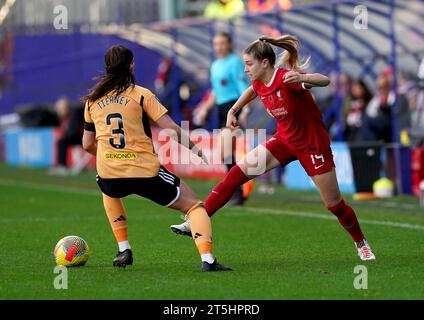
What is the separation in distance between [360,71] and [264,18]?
2512 mm

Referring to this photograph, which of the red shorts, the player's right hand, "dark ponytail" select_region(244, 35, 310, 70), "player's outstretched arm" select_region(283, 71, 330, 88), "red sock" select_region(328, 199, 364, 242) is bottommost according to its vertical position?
"red sock" select_region(328, 199, 364, 242)

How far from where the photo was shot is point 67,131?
27234 mm

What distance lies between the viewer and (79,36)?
30.5 m

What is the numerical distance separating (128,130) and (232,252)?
210 centimetres

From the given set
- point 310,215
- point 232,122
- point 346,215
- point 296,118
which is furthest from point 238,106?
point 310,215

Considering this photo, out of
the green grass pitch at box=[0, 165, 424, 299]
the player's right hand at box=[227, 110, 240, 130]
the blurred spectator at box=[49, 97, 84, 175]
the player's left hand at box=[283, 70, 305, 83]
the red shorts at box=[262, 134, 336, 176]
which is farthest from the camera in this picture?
the blurred spectator at box=[49, 97, 84, 175]

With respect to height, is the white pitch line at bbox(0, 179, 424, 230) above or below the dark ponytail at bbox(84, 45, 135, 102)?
below

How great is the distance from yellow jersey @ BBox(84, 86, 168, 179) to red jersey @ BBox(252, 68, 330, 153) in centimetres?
111

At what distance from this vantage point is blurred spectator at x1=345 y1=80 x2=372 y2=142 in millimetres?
19562

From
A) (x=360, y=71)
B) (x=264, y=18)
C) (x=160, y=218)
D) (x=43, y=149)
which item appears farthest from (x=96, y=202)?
(x=43, y=149)

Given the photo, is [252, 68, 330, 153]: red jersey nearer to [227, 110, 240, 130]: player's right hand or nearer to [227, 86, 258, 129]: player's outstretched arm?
[227, 86, 258, 129]: player's outstretched arm

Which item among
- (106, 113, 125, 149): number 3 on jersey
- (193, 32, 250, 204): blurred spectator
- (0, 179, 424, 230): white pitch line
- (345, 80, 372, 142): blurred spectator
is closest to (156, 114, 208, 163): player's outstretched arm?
(106, 113, 125, 149): number 3 on jersey

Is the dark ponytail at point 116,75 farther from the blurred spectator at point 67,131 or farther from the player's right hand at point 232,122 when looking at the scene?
the blurred spectator at point 67,131

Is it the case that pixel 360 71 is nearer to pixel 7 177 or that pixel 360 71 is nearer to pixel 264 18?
pixel 264 18
